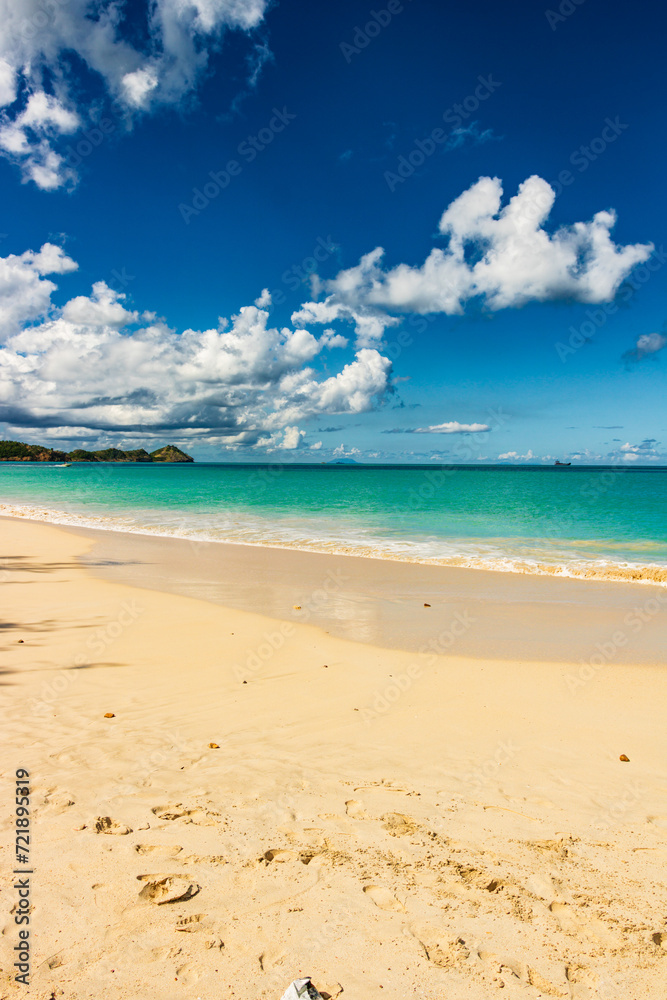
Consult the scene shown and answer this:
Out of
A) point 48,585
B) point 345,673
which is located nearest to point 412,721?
point 345,673

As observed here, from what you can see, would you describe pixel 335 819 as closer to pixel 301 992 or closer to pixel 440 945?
pixel 440 945

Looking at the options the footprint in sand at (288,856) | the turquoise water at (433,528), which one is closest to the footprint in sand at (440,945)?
the footprint in sand at (288,856)

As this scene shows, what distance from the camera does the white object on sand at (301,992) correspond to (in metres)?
2.45

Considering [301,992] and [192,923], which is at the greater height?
[301,992]

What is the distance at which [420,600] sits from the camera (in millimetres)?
12164

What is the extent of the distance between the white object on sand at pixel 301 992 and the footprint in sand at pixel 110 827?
179 centimetres

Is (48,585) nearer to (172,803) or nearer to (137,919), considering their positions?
(172,803)

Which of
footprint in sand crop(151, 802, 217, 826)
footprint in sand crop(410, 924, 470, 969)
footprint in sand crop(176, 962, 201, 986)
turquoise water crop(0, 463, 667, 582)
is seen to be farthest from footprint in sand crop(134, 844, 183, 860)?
turquoise water crop(0, 463, 667, 582)

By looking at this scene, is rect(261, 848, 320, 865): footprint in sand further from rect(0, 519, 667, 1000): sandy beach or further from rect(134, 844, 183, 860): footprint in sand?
rect(134, 844, 183, 860): footprint in sand

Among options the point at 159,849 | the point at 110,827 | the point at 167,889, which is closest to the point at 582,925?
the point at 167,889

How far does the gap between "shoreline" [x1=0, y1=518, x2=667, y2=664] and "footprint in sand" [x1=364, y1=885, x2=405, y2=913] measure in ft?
17.6

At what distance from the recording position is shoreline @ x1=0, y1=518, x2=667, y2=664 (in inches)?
359

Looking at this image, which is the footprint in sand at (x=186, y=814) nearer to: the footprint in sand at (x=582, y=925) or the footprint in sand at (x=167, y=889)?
the footprint in sand at (x=167, y=889)

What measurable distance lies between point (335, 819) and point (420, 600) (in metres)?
8.36
